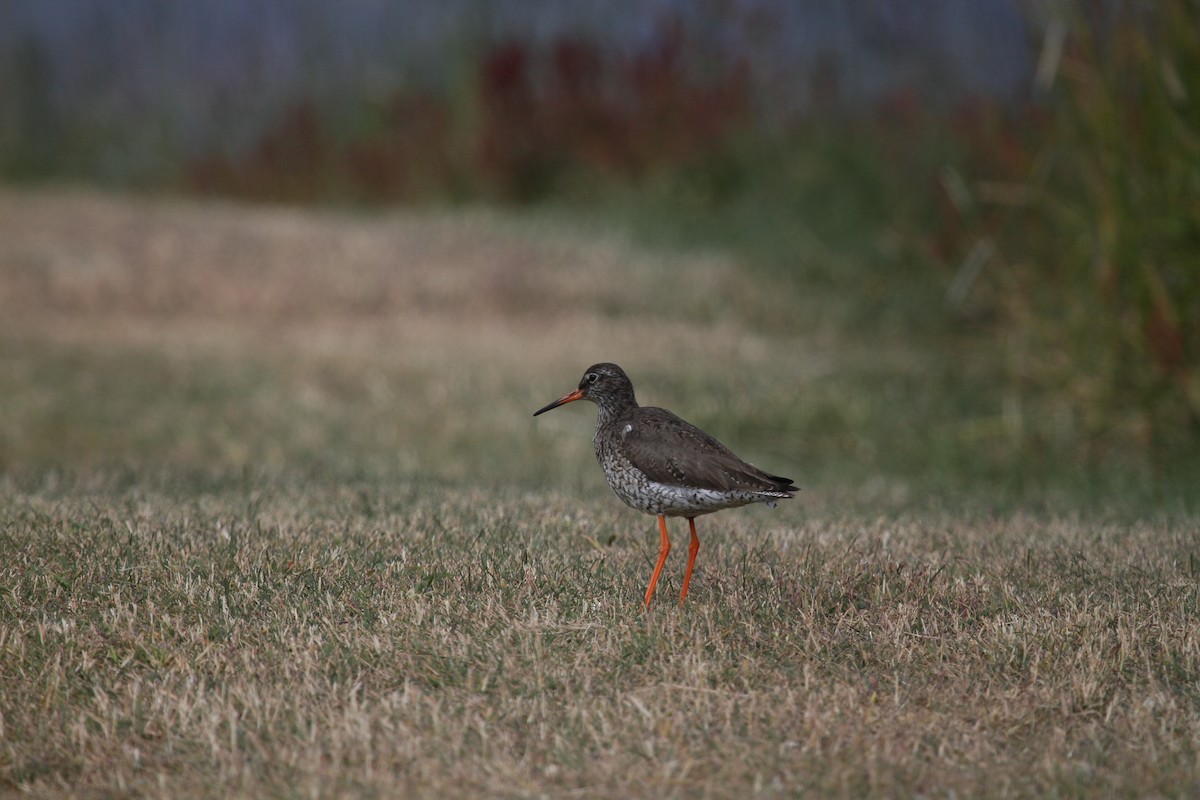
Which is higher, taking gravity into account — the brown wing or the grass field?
the brown wing

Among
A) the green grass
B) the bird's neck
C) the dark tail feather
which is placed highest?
the bird's neck

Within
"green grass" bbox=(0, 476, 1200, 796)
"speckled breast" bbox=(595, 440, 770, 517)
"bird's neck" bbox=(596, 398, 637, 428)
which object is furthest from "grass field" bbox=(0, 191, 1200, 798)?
"bird's neck" bbox=(596, 398, 637, 428)

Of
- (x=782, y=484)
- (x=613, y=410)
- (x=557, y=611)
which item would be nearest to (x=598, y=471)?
(x=613, y=410)

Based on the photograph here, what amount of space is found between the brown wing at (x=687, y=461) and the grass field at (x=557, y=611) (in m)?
0.38

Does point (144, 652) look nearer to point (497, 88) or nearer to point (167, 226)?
point (167, 226)

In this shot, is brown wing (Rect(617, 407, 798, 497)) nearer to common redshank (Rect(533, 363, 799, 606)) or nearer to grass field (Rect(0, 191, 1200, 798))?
common redshank (Rect(533, 363, 799, 606))

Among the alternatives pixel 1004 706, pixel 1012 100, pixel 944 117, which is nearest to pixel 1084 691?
pixel 1004 706

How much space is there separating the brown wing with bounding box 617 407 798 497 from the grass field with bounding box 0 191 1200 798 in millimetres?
383

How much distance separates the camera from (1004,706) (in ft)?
12.2

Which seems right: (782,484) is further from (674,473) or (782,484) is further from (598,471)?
(598,471)

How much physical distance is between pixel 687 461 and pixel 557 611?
631 mm

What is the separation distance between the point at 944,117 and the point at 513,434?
7.27 meters

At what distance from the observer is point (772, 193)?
1692 cm

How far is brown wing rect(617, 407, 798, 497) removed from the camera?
439 centimetres
